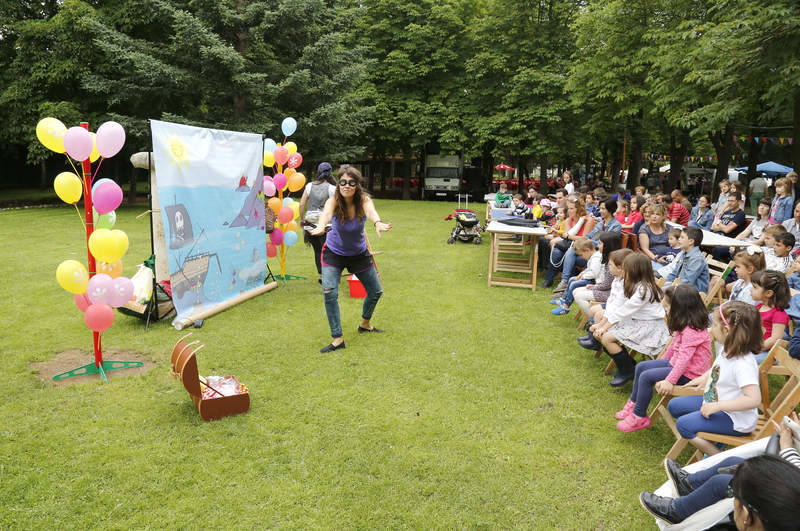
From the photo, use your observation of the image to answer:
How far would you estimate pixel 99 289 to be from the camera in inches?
192

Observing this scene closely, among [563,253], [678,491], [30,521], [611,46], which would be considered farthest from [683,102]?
[30,521]

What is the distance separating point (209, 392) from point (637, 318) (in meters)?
3.76

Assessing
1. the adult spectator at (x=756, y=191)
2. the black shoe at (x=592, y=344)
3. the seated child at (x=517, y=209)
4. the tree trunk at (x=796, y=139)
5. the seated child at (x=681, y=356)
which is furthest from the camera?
the adult spectator at (x=756, y=191)

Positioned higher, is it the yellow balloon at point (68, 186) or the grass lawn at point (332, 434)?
the yellow balloon at point (68, 186)

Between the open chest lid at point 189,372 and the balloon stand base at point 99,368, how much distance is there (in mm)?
1285

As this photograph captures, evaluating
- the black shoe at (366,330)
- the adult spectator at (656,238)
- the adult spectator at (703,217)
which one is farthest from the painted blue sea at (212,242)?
the adult spectator at (703,217)

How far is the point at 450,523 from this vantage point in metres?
3.13

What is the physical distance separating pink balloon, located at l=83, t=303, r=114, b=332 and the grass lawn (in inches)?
22.3

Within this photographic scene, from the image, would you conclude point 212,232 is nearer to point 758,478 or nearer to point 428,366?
point 428,366

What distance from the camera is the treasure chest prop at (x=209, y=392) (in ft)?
13.4

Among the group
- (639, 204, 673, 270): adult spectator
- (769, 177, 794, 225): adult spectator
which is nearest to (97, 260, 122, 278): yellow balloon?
(639, 204, 673, 270): adult spectator

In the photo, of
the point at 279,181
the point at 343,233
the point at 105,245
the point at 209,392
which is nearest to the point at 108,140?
the point at 105,245

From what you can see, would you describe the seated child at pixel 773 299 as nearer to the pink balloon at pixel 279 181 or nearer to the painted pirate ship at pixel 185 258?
the painted pirate ship at pixel 185 258

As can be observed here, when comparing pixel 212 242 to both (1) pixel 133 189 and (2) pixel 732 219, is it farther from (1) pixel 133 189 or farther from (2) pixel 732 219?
(1) pixel 133 189
